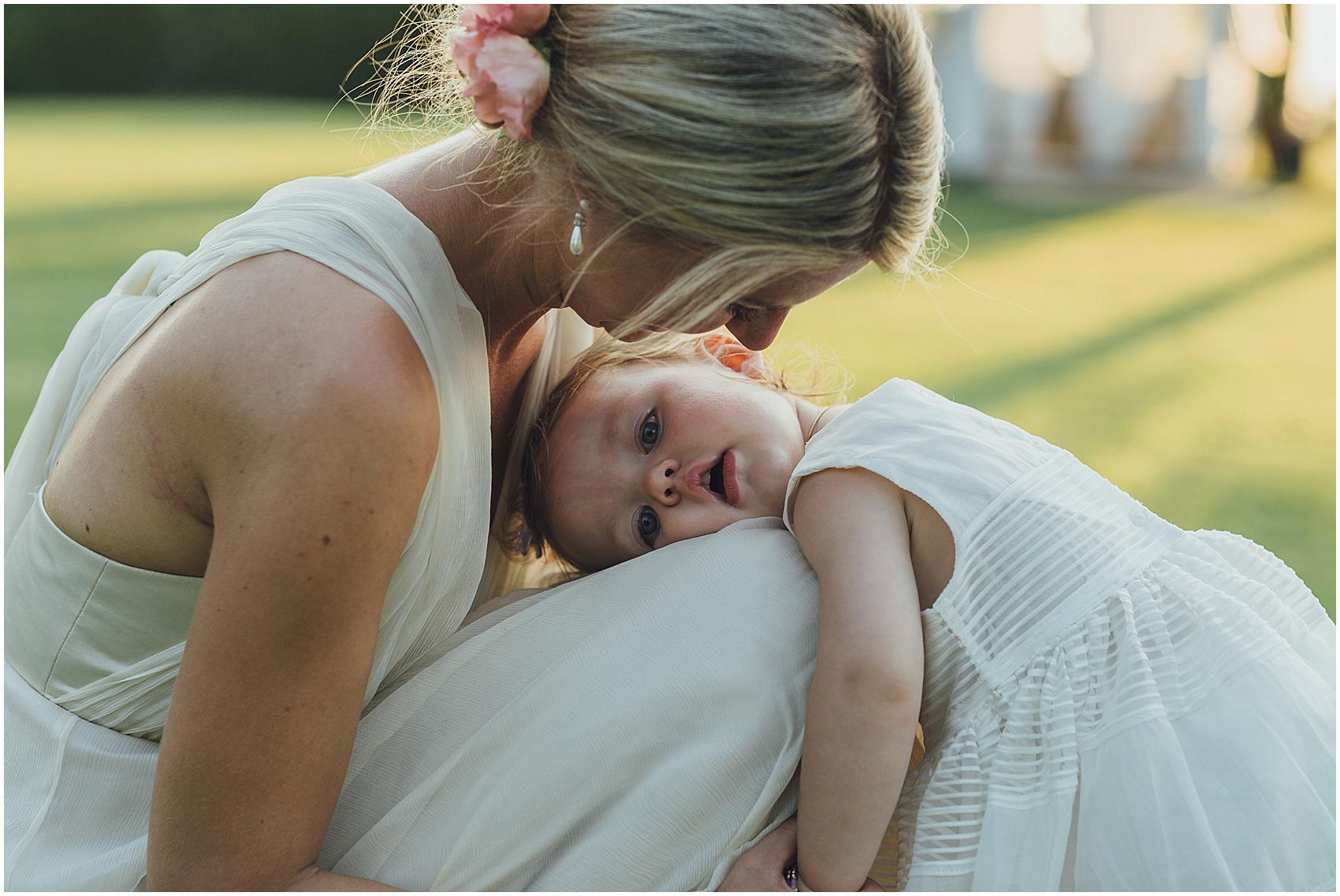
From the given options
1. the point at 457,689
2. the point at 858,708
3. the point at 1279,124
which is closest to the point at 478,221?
the point at 457,689

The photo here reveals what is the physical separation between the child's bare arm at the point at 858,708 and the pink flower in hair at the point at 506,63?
673mm

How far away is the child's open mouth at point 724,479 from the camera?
1.83 meters

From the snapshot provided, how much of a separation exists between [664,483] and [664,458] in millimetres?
44

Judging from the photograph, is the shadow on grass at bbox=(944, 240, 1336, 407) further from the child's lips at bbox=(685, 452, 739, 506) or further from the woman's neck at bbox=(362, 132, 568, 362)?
the woman's neck at bbox=(362, 132, 568, 362)

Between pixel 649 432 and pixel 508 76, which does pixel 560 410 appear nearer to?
pixel 649 432

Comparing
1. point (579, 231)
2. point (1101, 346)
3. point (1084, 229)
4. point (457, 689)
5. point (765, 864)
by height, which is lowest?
point (1084, 229)

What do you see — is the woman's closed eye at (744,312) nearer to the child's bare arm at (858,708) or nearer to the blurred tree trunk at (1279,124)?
the child's bare arm at (858,708)

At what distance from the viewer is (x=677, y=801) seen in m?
1.48

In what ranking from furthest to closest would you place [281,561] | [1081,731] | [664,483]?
[664,483] < [1081,731] < [281,561]

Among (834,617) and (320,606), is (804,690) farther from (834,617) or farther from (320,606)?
(320,606)

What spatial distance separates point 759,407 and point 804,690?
0.52m

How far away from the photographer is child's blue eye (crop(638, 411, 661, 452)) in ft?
6.19

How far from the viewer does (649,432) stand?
1891mm

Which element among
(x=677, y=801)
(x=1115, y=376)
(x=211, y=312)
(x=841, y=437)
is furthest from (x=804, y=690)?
(x=1115, y=376)
